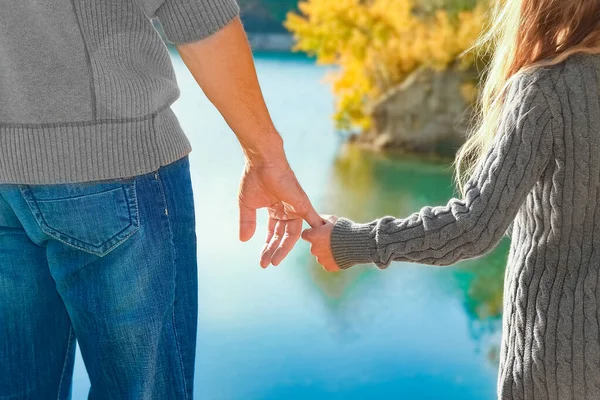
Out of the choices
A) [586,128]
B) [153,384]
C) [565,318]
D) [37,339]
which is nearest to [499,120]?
[586,128]

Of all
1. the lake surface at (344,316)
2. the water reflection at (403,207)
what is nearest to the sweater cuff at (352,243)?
the lake surface at (344,316)

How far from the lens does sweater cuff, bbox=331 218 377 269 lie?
1041mm

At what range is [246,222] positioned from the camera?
1.22 m

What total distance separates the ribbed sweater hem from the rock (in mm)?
5881

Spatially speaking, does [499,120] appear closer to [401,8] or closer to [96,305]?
[96,305]

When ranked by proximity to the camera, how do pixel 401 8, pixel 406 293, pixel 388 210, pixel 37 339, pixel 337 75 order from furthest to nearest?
pixel 337 75, pixel 401 8, pixel 388 210, pixel 406 293, pixel 37 339

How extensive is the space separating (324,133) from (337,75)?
25.7 inches

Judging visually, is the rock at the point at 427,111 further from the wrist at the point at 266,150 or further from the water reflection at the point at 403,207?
the wrist at the point at 266,150

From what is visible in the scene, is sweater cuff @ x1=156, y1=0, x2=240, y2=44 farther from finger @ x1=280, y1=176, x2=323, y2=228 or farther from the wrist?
finger @ x1=280, y1=176, x2=323, y2=228

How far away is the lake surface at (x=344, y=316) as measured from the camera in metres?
3.08

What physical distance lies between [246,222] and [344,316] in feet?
8.89

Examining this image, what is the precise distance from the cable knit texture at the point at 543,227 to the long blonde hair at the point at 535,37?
3 cm

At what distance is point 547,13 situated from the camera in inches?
38.0

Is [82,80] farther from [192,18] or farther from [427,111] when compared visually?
[427,111]
